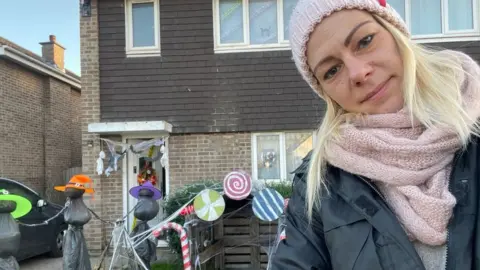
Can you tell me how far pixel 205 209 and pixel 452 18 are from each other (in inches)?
243

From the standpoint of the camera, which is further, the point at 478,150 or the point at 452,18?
the point at 452,18

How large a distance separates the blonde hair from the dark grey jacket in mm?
37

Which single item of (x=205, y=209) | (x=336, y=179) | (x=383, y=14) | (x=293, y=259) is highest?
(x=383, y=14)

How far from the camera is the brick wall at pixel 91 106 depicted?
28.2ft

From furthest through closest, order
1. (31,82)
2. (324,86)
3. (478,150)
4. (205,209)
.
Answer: (31,82) → (205,209) → (324,86) → (478,150)

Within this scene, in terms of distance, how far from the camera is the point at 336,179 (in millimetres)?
1306

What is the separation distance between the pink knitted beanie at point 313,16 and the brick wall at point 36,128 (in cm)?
1213

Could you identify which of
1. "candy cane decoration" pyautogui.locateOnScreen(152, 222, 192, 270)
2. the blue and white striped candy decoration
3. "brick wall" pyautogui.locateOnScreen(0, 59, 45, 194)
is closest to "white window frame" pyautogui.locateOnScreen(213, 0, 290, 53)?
the blue and white striped candy decoration

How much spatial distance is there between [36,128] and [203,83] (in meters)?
7.35

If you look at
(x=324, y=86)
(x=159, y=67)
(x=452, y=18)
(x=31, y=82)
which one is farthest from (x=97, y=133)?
(x=324, y=86)

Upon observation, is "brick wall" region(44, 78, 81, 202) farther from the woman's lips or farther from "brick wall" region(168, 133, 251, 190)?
the woman's lips

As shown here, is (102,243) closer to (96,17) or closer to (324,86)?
(96,17)

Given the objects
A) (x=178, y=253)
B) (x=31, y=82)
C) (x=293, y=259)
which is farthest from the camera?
(x=31, y=82)

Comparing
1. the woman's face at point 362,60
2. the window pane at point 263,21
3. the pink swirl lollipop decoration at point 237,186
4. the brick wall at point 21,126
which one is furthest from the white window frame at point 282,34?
the woman's face at point 362,60
